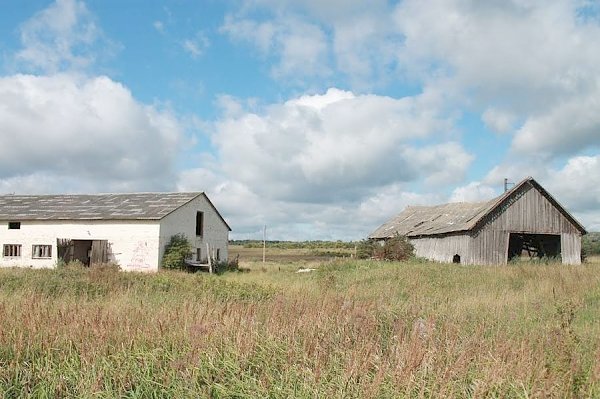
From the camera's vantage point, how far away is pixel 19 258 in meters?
32.6

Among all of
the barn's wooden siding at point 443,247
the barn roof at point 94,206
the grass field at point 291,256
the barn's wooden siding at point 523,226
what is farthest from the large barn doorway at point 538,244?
the barn roof at point 94,206

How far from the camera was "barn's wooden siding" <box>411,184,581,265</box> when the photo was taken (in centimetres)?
3009

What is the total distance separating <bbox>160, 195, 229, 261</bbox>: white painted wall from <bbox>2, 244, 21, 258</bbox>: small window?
33.3ft

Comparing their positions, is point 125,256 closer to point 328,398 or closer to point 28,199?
point 28,199

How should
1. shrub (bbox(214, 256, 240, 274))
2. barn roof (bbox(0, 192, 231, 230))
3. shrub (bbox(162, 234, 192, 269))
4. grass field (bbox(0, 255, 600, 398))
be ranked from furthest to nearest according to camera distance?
1. shrub (bbox(214, 256, 240, 274))
2. barn roof (bbox(0, 192, 231, 230))
3. shrub (bbox(162, 234, 192, 269))
4. grass field (bbox(0, 255, 600, 398))

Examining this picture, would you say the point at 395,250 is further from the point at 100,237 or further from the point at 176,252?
the point at 100,237

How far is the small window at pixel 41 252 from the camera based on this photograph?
3219cm

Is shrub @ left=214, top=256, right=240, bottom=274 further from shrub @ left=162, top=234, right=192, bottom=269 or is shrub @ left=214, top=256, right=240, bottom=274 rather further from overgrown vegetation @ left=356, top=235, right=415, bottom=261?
overgrown vegetation @ left=356, top=235, right=415, bottom=261

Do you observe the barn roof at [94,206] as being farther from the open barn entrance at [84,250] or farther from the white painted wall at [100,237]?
the open barn entrance at [84,250]

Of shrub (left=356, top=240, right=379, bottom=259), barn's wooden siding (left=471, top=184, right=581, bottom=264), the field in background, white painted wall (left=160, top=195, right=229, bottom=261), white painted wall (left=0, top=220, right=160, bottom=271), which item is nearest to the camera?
white painted wall (left=0, top=220, right=160, bottom=271)

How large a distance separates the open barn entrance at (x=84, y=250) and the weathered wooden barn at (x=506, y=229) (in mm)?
20849

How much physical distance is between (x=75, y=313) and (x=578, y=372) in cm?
598

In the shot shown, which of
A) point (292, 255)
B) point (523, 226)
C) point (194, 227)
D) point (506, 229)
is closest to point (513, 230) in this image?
point (506, 229)

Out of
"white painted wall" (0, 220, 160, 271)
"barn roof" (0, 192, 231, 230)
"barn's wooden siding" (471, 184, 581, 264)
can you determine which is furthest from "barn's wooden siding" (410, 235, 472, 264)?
"white painted wall" (0, 220, 160, 271)
